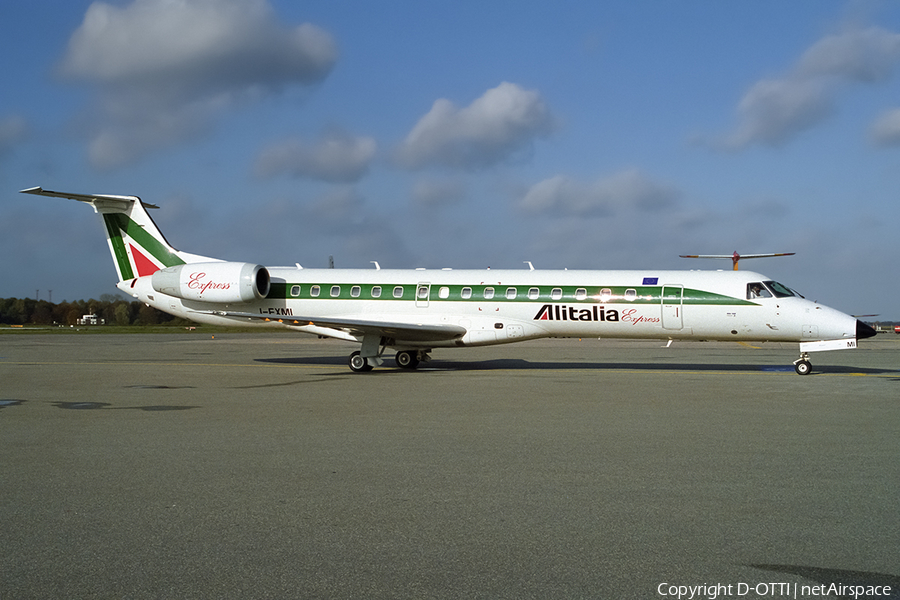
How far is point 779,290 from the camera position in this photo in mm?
18891

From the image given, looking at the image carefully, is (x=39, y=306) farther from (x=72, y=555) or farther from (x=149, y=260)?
(x=72, y=555)

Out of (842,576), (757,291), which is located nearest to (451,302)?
(757,291)

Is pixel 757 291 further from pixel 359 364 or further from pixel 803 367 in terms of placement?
pixel 359 364

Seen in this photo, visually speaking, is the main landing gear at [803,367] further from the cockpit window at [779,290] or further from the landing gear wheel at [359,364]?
the landing gear wheel at [359,364]

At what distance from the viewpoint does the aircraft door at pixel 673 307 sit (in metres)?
19.4

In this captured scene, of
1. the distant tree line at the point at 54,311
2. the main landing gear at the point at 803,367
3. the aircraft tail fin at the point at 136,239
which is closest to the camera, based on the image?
the main landing gear at the point at 803,367

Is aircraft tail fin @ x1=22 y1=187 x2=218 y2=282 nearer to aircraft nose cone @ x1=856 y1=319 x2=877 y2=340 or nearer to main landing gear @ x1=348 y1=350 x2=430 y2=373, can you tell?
main landing gear @ x1=348 y1=350 x2=430 y2=373

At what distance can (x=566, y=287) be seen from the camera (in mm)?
20312

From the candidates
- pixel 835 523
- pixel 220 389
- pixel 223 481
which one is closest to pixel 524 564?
pixel 835 523

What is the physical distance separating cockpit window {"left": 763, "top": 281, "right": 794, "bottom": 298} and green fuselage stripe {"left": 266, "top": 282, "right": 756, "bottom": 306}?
677mm

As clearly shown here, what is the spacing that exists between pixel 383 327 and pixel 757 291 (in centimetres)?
1007

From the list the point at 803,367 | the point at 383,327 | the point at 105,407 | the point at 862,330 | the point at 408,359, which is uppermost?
the point at 862,330

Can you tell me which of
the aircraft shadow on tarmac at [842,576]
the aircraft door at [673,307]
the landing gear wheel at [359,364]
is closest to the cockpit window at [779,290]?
the aircraft door at [673,307]

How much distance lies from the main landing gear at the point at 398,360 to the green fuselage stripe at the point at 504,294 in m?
1.72
